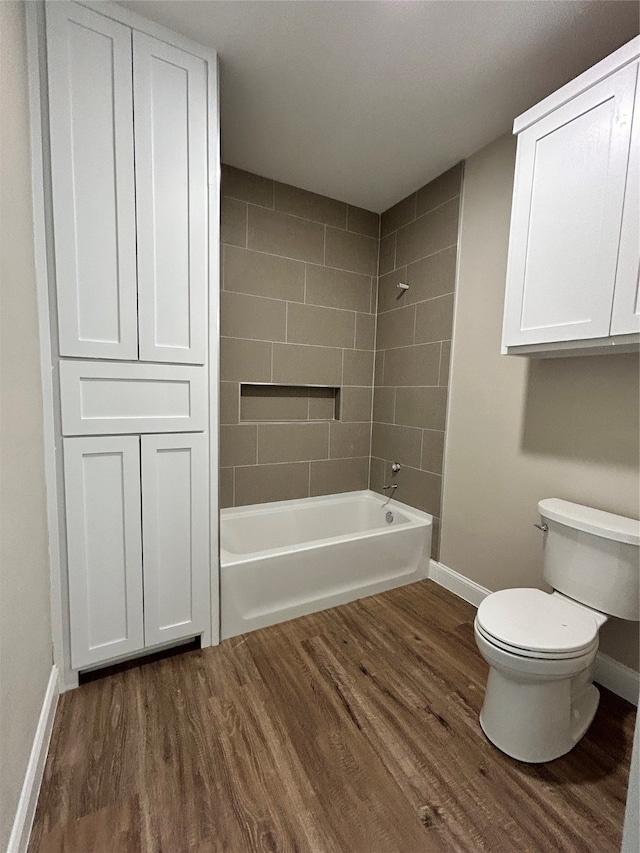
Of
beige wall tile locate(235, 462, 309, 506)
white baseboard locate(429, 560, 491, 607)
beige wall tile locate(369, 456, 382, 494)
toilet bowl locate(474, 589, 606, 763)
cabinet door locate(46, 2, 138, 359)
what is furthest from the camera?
beige wall tile locate(369, 456, 382, 494)

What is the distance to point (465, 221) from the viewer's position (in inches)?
87.4

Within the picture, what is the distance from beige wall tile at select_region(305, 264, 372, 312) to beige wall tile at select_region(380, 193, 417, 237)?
0.38 m

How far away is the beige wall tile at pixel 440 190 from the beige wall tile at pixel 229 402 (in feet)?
5.63

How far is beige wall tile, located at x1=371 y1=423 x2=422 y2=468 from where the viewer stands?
2.60 m

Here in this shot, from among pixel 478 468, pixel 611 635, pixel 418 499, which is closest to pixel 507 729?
pixel 611 635

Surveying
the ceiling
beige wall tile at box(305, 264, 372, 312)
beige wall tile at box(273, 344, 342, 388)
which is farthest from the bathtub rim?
the ceiling

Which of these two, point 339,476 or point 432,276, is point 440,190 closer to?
point 432,276

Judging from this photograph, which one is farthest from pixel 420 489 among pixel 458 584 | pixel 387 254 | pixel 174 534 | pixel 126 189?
pixel 126 189

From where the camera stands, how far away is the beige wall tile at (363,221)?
276 cm

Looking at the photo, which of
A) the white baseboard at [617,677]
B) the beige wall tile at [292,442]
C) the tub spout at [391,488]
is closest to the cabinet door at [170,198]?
the beige wall tile at [292,442]

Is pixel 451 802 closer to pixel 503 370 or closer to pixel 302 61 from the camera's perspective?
pixel 503 370

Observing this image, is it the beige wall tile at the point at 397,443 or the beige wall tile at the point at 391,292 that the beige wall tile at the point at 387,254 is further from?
the beige wall tile at the point at 397,443

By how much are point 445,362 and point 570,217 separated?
3.38 feet

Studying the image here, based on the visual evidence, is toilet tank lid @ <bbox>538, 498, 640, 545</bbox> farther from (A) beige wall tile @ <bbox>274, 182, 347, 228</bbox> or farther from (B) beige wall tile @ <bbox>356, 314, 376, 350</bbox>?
(A) beige wall tile @ <bbox>274, 182, 347, 228</bbox>
